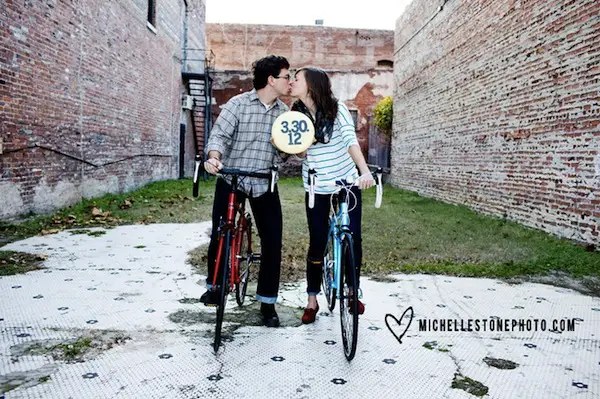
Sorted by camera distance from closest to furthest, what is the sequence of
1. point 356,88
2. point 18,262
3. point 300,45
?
point 18,262 < point 356,88 < point 300,45

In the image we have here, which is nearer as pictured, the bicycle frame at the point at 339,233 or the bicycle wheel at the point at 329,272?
the bicycle frame at the point at 339,233

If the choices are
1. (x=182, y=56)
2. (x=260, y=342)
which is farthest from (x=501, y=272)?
(x=182, y=56)

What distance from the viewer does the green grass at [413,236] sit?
5008mm

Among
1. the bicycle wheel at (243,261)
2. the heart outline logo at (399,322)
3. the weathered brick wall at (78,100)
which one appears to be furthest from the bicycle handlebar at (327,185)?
the weathered brick wall at (78,100)

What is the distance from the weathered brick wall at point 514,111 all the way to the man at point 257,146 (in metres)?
4.58

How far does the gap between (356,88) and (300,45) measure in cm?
931

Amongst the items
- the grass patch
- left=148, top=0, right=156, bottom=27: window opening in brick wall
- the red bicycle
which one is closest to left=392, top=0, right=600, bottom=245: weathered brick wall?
the red bicycle

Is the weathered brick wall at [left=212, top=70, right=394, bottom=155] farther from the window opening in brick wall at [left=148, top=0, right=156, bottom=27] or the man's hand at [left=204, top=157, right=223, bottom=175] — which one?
the man's hand at [left=204, top=157, right=223, bottom=175]

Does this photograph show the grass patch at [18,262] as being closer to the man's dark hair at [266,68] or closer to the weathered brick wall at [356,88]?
the man's dark hair at [266,68]

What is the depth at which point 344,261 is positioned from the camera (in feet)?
9.46

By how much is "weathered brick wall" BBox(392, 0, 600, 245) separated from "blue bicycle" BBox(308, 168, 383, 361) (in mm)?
4281

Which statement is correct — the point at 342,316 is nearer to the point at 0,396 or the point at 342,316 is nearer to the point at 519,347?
the point at 519,347

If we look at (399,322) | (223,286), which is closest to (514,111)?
(399,322)

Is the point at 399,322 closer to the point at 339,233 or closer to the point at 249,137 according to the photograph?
the point at 339,233
